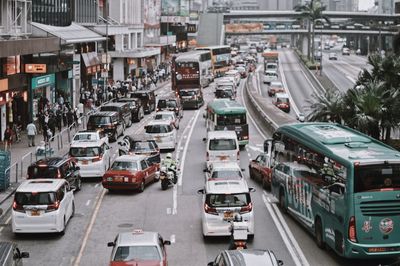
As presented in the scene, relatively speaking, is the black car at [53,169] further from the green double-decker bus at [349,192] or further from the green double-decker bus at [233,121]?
the green double-decker bus at [233,121]

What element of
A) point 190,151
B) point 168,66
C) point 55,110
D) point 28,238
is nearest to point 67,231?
point 28,238

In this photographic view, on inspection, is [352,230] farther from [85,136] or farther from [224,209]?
[85,136]

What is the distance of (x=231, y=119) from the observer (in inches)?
1706

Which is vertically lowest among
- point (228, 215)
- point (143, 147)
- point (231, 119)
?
point (228, 215)

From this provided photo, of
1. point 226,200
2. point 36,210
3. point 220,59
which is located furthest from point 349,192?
point 220,59

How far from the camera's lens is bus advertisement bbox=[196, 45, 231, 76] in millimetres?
110625

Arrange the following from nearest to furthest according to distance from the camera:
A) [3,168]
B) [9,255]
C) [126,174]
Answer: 1. [9,255]
2. [3,168]
3. [126,174]

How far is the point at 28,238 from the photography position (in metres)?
23.8

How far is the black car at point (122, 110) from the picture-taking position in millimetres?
50656

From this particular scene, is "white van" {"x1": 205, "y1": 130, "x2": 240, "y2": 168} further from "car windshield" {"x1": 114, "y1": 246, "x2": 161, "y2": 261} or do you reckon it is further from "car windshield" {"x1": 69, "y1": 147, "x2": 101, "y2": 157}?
"car windshield" {"x1": 114, "y1": 246, "x2": 161, "y2": 261}

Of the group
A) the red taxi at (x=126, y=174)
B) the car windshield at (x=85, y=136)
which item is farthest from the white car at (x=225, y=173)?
the car windshield at (x=85, y=136)

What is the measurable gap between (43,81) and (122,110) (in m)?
6.40

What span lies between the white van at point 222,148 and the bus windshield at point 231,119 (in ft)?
23.1

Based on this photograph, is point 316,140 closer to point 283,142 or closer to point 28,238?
point 283,142
